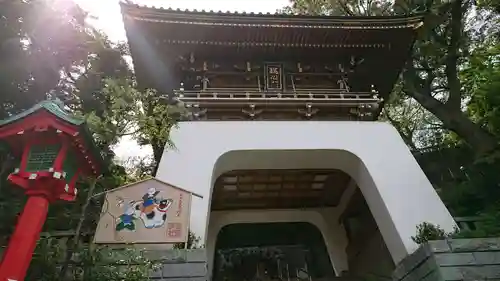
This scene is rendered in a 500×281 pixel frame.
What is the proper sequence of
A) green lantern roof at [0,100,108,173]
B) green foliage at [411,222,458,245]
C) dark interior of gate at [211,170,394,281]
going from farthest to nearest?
dark interior of gate at [211,170,394,281] < green foliage at [411,222,458,245] < green lantern roof at [0,100,108,173]

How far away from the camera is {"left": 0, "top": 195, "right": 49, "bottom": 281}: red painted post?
11.1ft

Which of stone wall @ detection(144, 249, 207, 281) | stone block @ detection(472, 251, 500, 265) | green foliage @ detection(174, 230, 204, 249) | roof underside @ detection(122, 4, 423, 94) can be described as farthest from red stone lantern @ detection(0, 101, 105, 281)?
stone block @ detection(472, 251, 500, 265)

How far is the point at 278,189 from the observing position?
8938 millimetres

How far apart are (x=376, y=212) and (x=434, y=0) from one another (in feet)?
23.2

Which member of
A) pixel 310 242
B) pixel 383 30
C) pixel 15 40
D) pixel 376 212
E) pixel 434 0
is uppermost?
pixel 434 0

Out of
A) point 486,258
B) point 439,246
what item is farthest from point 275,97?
point 486,258

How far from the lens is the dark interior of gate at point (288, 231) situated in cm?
840

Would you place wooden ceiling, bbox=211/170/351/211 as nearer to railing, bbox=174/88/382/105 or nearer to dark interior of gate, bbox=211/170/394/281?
dark interior of gate, bbox=211/170/394/281

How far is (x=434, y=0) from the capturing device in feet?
33.9

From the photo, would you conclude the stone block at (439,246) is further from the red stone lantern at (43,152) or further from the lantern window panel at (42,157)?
the lantern window panel at (42,157)

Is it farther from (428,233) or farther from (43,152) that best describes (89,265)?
(428,233)

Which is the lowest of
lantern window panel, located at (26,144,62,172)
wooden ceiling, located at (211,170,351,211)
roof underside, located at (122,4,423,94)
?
lantern window panel, located at (26,144,62,172)

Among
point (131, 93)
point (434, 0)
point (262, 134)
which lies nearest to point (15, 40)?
point (131, 93)

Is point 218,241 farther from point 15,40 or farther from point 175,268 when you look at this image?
point 15,40
